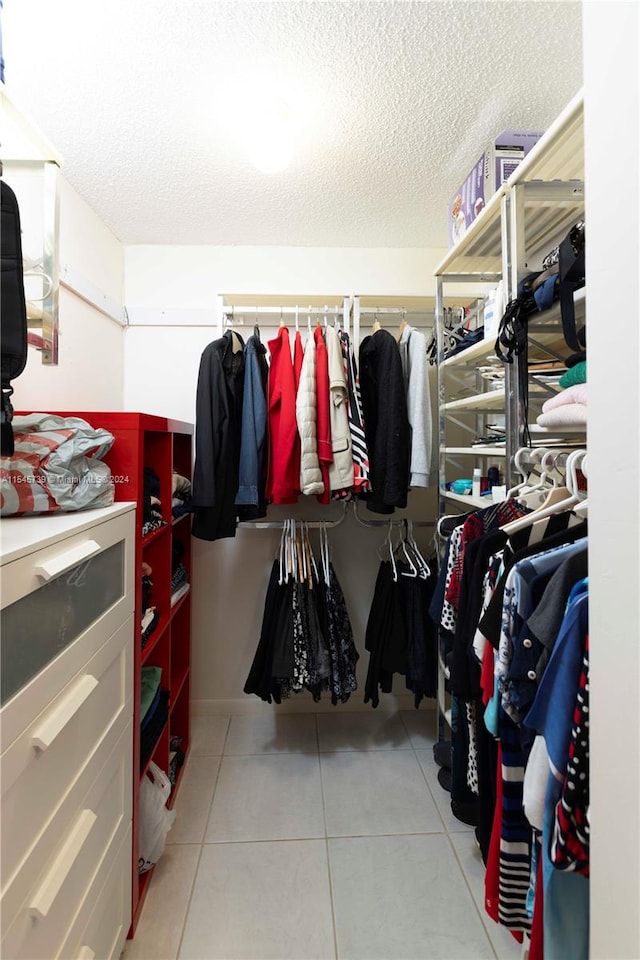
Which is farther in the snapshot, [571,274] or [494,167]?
[494,167]

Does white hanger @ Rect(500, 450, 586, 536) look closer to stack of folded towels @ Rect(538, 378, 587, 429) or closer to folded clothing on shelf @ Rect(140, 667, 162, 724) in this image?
stack of folded towels @ Rect(538, 378, 587, 429)

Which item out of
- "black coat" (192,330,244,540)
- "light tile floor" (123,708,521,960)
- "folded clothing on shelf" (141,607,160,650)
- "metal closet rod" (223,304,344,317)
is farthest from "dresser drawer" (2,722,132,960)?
"metal closet rod" (223,304,344,317)

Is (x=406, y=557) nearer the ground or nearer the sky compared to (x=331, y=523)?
nearer the ground

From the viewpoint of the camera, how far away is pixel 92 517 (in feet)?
3.33

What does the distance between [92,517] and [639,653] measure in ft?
3.49

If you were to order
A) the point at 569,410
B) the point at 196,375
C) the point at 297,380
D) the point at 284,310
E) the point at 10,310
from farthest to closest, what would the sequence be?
the point at 196,375, the point at 284,310, the point at 297,380, the point at 569,410, the point at 10,310

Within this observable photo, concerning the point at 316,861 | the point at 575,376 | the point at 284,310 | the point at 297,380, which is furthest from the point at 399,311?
the point at 316,861

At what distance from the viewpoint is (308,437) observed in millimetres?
1714

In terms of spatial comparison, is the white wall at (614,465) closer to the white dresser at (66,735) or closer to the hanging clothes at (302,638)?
the white dresser at (66,735)

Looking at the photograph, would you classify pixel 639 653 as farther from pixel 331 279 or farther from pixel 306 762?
pixel 331 279

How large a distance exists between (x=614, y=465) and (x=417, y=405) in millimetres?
1349

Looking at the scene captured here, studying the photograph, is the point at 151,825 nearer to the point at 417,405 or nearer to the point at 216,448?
the point at 216,448

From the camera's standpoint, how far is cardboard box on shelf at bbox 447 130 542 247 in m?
1.42

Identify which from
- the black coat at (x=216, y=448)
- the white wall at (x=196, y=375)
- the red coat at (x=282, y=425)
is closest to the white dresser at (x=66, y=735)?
the black coat at (x=216, y=448)
